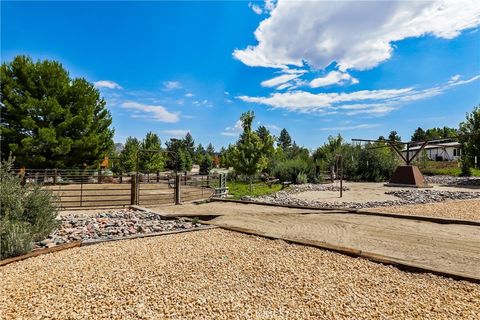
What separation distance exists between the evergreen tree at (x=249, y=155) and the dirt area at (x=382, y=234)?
36.6 feet

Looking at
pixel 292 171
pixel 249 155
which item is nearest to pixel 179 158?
pixel 292 171

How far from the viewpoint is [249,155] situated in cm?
2098

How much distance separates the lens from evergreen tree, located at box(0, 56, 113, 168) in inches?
821

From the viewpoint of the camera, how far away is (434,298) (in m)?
3.26

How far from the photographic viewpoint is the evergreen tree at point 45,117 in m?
20.8

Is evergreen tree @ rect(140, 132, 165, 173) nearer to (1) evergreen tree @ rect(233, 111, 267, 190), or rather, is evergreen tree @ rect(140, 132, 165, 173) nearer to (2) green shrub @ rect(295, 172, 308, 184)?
(1) evergreen tree @ rect(233, 111, 267, 190)

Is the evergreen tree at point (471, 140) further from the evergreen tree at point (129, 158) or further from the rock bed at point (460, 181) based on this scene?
the evergreen tree at point (129, 158)

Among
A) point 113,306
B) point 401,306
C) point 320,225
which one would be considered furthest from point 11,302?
point 320,225

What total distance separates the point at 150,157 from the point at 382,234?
3190cm

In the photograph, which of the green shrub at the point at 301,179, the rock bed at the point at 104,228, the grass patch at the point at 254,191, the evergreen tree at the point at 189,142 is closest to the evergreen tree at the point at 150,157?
the grass patch at the point at 254,191

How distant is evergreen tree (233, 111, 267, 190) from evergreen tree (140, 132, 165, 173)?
1598 cm

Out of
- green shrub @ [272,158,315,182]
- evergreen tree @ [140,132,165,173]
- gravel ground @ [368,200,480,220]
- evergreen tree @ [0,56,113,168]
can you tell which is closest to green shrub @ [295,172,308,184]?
green shrub @ [272,158,315,182]

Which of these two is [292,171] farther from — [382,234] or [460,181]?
[382,234]

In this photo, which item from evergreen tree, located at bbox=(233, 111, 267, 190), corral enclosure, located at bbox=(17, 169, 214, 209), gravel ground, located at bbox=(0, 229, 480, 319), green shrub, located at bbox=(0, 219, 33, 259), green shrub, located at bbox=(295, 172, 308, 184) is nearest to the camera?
gravel ground, located at bbox=(0, 229, 480, 319)
